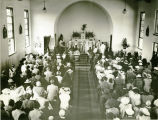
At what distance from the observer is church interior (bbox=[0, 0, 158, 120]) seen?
852 cm

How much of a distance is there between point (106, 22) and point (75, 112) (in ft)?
50.6

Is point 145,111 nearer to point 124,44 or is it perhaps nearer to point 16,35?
point 16,35

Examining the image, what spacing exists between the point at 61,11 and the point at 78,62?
4816 millimetres

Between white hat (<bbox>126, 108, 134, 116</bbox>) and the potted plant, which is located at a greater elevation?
the potted plant

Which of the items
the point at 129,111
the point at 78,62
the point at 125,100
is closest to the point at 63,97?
the point at 125,100

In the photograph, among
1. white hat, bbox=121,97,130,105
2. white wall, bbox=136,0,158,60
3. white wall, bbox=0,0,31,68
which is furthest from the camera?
white wall, bbox=136,0,158,60

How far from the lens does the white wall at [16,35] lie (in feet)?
45.8

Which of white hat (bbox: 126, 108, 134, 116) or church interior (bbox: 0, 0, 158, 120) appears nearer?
white hat (bbox: 126, 108, 134, 116)

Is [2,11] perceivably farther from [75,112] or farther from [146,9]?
[146,9]

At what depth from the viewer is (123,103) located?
27.6 ft

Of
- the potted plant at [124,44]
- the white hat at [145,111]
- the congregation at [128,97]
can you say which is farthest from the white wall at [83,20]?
the white hat at [145,111]

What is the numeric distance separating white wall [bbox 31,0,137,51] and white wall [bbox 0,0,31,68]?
4.18ft

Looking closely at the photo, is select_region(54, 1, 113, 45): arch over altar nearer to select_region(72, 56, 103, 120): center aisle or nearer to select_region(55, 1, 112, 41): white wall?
select_region(55, 1, 112, 41): white wall

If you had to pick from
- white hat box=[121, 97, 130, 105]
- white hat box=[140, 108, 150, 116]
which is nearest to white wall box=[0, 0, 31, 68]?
white hat box=[121, 97, 130, 105]
